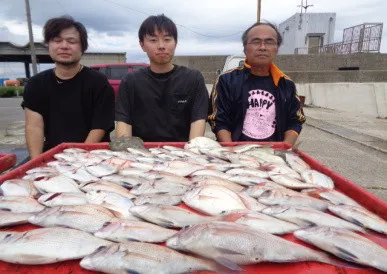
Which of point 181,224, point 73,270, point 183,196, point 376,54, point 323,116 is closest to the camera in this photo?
point 73,270

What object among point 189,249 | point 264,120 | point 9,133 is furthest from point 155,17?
point 9,133

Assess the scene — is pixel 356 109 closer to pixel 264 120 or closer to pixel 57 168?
pixel 264 120

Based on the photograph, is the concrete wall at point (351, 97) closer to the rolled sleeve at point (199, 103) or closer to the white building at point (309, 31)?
the rolled sleeve at point (199, 103)

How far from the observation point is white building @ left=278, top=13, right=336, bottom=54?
108 feet

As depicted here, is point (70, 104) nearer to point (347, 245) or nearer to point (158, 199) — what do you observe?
point (158, 199)

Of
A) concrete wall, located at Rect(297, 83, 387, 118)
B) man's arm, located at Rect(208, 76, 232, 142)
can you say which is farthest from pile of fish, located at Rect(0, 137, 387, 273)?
concrete wall, located at Rect(297, 83, 387, 118)

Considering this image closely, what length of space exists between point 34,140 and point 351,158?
5797 millimetres

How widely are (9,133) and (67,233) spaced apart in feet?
30.3

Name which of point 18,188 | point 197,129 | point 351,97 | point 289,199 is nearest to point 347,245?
point 289,199

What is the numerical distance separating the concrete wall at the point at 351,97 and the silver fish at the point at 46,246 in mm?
13620

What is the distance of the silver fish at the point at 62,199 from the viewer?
161 cm

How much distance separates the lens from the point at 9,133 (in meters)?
9.10

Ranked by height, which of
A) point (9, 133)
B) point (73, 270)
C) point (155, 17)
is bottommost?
point (9, 133)

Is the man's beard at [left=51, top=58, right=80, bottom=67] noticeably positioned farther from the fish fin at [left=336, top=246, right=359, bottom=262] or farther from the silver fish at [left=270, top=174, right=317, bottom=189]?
the fish fin at [left=336, top=246, right=359, bottom=262]
